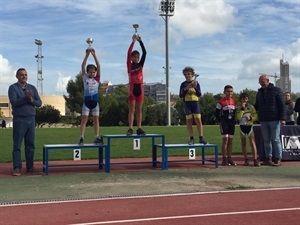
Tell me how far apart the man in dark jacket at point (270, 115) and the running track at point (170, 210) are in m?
3.91

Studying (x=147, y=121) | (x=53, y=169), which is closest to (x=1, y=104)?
(x=147, y=121)

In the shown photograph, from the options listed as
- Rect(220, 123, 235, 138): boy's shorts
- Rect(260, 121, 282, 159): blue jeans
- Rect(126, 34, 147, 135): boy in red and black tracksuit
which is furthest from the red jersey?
Rect(260, 121, 282, 159): blue jeans

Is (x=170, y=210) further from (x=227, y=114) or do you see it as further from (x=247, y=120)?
(x=247, y=120)

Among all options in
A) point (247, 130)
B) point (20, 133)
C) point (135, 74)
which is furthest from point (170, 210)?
point (247, 130)

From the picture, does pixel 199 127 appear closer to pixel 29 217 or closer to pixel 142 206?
pixel 142 206

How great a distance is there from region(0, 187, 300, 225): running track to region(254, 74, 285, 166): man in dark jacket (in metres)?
3.91

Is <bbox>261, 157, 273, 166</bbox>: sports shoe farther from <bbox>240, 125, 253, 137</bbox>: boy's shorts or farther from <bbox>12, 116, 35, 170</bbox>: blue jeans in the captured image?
<bbox>12, 116, 35, 170</bbox>: blue jeans

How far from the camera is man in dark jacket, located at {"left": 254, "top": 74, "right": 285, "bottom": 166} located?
11719 millimetres

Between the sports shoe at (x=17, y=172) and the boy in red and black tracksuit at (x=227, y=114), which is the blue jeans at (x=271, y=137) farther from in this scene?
the sports shoe at (x=17, y=172)

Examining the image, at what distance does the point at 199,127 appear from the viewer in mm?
11445

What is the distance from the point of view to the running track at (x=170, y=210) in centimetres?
616

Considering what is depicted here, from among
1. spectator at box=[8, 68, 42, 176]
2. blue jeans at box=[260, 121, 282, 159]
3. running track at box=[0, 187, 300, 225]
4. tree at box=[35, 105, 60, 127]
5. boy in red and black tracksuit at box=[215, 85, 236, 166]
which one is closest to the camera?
running track at box=[0, 187, 300, 225]

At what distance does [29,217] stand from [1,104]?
132m

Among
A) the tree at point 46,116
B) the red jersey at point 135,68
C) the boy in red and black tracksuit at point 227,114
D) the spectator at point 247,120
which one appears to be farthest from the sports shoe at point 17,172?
the tree at point 46,116
